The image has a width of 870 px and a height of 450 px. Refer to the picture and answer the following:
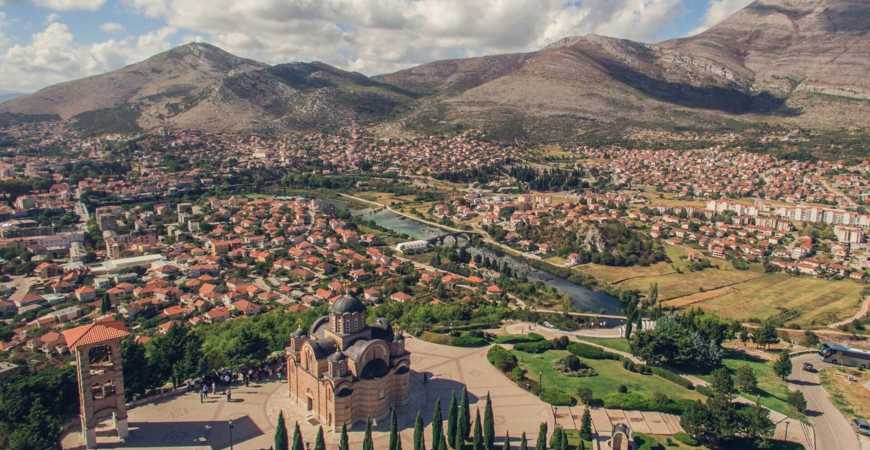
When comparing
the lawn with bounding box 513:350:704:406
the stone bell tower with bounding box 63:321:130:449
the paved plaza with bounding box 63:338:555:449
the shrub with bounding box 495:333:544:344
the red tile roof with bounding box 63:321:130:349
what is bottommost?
the lawn with bounding box 513:350:704:406

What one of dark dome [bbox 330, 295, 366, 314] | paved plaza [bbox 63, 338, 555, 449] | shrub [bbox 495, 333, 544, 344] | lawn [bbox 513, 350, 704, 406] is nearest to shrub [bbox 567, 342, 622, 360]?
lawn [bbox 513, 350, 704, 406]

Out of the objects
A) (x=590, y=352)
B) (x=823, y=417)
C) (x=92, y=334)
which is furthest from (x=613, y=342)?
(x=92, y=334)

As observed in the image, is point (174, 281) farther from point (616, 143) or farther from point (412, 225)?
point (616, 143)

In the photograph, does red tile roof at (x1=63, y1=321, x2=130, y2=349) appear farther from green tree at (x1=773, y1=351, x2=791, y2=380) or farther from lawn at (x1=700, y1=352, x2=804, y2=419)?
green tree at (x1=773, y1=351, x2=791, y2=380)

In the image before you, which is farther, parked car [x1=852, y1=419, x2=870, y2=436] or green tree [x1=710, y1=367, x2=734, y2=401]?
green tree [x1=710, y1=367, x2=734, y2=401]

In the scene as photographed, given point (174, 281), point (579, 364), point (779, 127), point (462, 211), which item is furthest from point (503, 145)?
point (579, 364)

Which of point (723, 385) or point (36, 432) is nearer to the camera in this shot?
point (36, 432)

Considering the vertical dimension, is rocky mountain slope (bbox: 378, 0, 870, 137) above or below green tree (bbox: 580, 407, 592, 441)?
above

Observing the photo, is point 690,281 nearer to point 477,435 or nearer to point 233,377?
point 477,435
